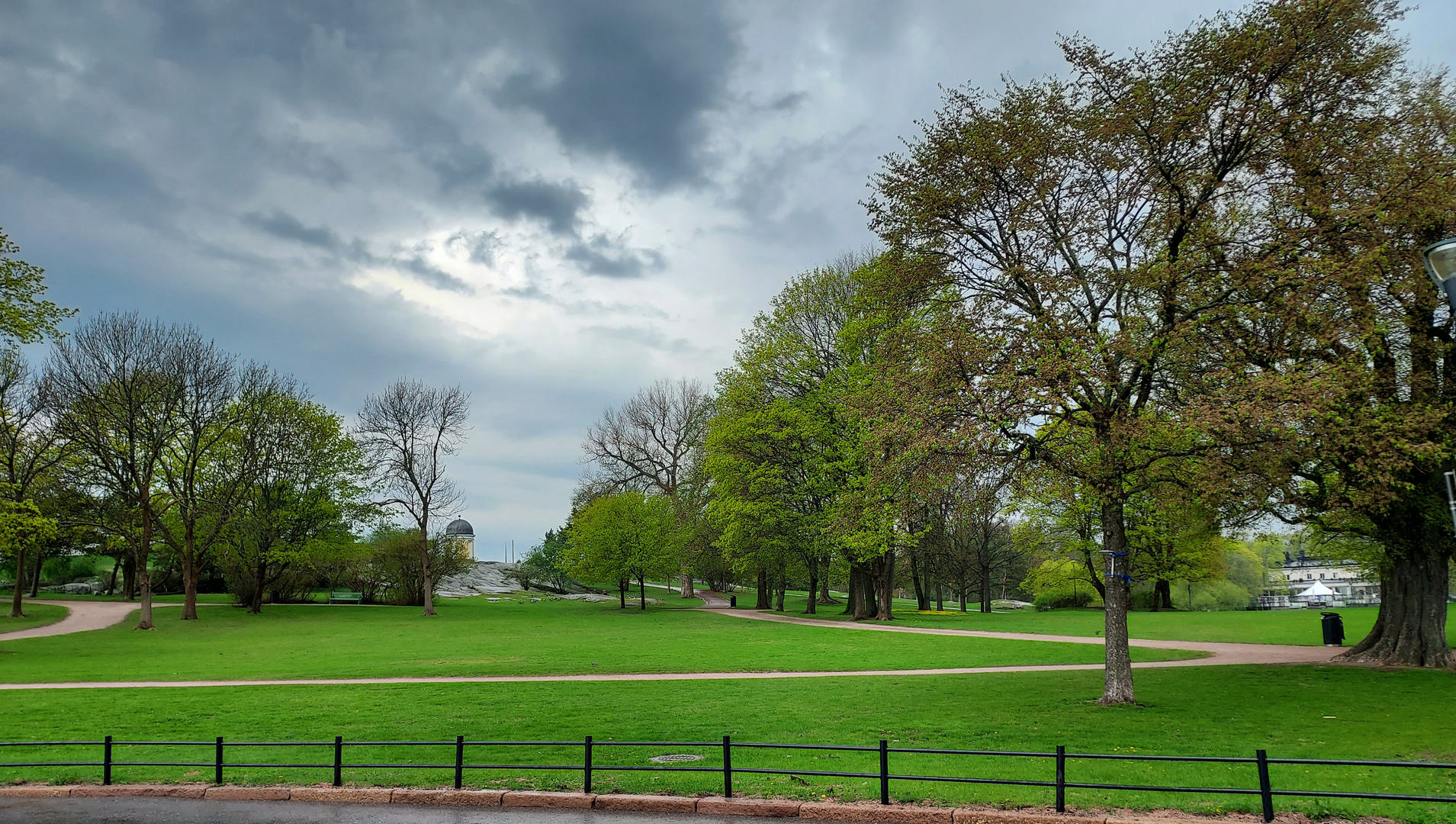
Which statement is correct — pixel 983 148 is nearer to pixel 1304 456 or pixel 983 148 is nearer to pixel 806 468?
pixel 1304 456

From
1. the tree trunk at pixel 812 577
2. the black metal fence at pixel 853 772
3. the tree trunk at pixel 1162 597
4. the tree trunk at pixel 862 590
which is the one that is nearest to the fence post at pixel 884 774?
the black metal fence at pixel 853 772

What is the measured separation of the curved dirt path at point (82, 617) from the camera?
125ft

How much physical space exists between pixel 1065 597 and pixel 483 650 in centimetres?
5394

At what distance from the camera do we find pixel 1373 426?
1678 cm

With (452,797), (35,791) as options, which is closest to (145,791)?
(35,791)

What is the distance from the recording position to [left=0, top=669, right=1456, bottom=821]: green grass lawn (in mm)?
10906

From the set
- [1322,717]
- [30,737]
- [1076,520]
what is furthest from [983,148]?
[1076,520]

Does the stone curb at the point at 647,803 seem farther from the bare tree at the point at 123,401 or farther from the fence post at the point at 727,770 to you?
the bare tree at the point at 123,401

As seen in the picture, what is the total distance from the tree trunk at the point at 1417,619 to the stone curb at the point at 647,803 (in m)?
21.4

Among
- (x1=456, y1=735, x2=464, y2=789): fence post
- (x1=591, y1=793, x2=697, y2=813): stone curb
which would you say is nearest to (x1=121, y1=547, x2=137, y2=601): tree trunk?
(x1=456, y1=735, x2=464, y2=789): fence post

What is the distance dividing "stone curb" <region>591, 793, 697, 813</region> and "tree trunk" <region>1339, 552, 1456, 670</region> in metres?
21.4

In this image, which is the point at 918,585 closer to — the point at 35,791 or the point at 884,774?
the point at 884,774

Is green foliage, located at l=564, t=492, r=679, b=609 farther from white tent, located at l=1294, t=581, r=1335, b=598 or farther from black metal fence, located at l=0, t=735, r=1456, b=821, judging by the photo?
white tent, located at l=1294, t=581, r=1335, b=598

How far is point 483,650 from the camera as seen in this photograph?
31.3 meters
